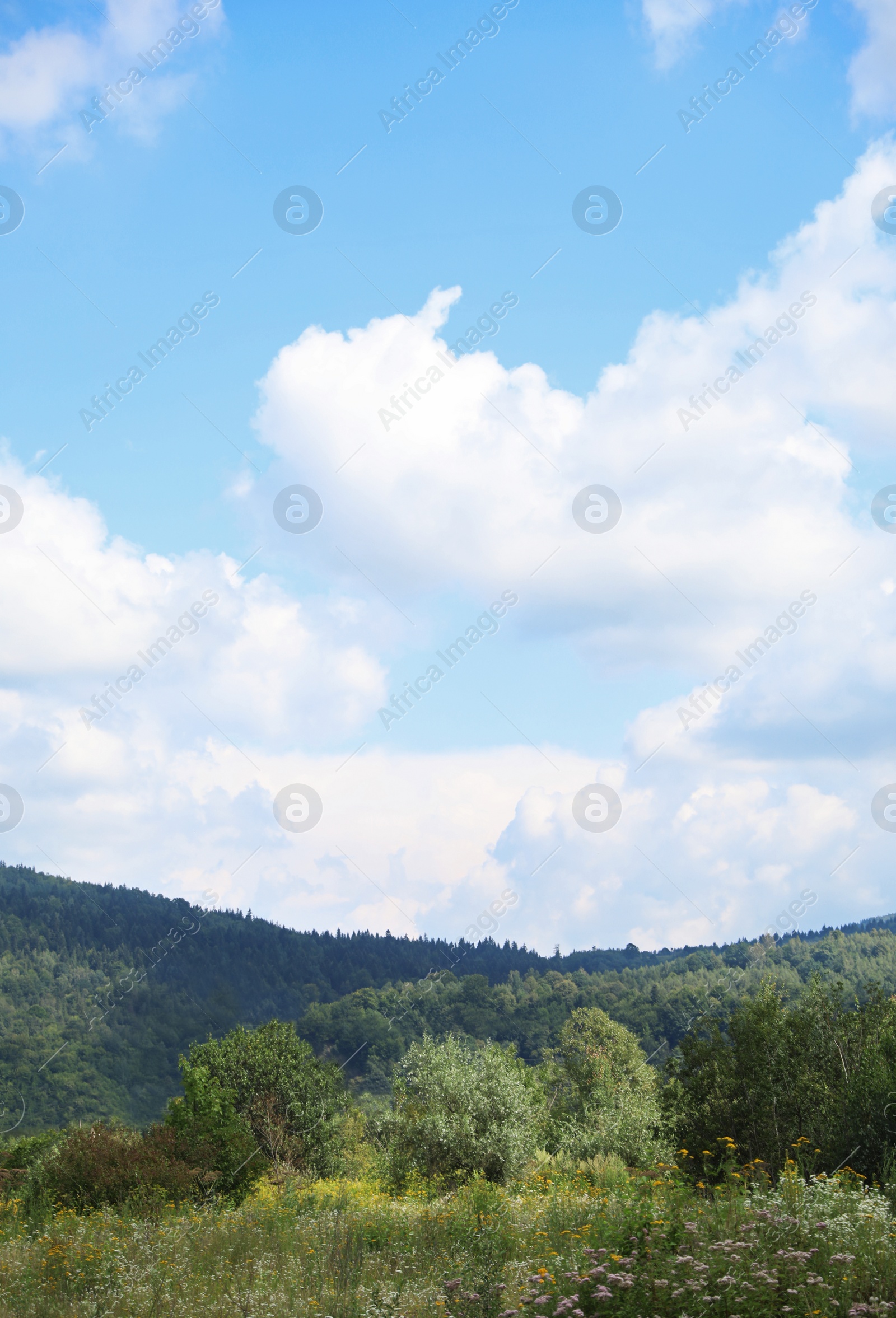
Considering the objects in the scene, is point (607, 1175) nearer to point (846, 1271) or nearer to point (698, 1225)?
point (698, 1225)

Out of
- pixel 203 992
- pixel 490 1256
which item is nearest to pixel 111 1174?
pixel 490 1256

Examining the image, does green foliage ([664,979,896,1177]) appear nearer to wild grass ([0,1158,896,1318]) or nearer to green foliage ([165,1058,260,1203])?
wild grass ([0,1158,896,1318])

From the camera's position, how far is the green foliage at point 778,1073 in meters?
16.0

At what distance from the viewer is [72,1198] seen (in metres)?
18.9

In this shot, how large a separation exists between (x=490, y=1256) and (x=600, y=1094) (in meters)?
45.6

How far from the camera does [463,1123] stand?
28703 mm

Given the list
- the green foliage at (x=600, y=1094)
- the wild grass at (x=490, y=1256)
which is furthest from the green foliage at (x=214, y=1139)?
the green foliage at (x=600, y=1094)

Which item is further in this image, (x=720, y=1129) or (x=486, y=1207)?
(x=720, y=1129)

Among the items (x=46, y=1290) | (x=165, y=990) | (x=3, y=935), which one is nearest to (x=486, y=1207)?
(x=46, y=1290)

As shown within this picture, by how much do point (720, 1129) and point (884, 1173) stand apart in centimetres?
537

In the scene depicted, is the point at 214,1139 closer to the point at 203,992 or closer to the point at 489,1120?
the point at 489,1120

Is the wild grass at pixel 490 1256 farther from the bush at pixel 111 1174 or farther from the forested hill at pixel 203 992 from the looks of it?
the forested hill at pixel 203 992

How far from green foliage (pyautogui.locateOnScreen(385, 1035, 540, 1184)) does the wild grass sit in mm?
12674

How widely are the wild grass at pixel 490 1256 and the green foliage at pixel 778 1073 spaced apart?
299cm
